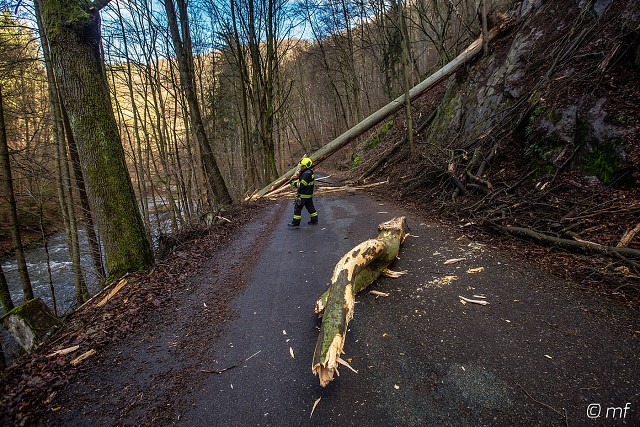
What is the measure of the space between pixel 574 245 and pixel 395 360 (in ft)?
10.8

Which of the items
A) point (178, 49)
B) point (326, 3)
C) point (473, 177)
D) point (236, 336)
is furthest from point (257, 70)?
point (236, 336)

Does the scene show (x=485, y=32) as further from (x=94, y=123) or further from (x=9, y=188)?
(x=9, y=188)

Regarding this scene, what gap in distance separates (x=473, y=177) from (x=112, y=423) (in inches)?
283

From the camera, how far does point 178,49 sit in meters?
10.2

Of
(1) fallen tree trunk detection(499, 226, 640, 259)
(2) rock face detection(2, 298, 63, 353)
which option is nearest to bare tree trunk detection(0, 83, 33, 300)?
(2) rock face detection(2, 298, 63, 353)

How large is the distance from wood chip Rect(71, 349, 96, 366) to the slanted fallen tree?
2.45 metres

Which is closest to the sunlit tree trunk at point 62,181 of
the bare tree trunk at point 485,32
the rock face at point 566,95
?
the rock face at point 566,95

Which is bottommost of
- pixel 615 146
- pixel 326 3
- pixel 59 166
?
pixel 615 146

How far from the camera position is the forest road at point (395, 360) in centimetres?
206

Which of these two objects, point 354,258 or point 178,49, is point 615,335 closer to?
point 354,258

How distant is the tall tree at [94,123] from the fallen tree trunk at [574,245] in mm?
6546

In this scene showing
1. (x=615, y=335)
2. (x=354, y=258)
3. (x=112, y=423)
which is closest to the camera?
(x=112, y=423)

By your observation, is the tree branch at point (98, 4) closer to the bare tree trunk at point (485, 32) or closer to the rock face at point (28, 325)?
the rock face at point (28, 325)

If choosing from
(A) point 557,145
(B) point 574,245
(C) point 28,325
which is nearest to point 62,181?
(C) point 28,325
